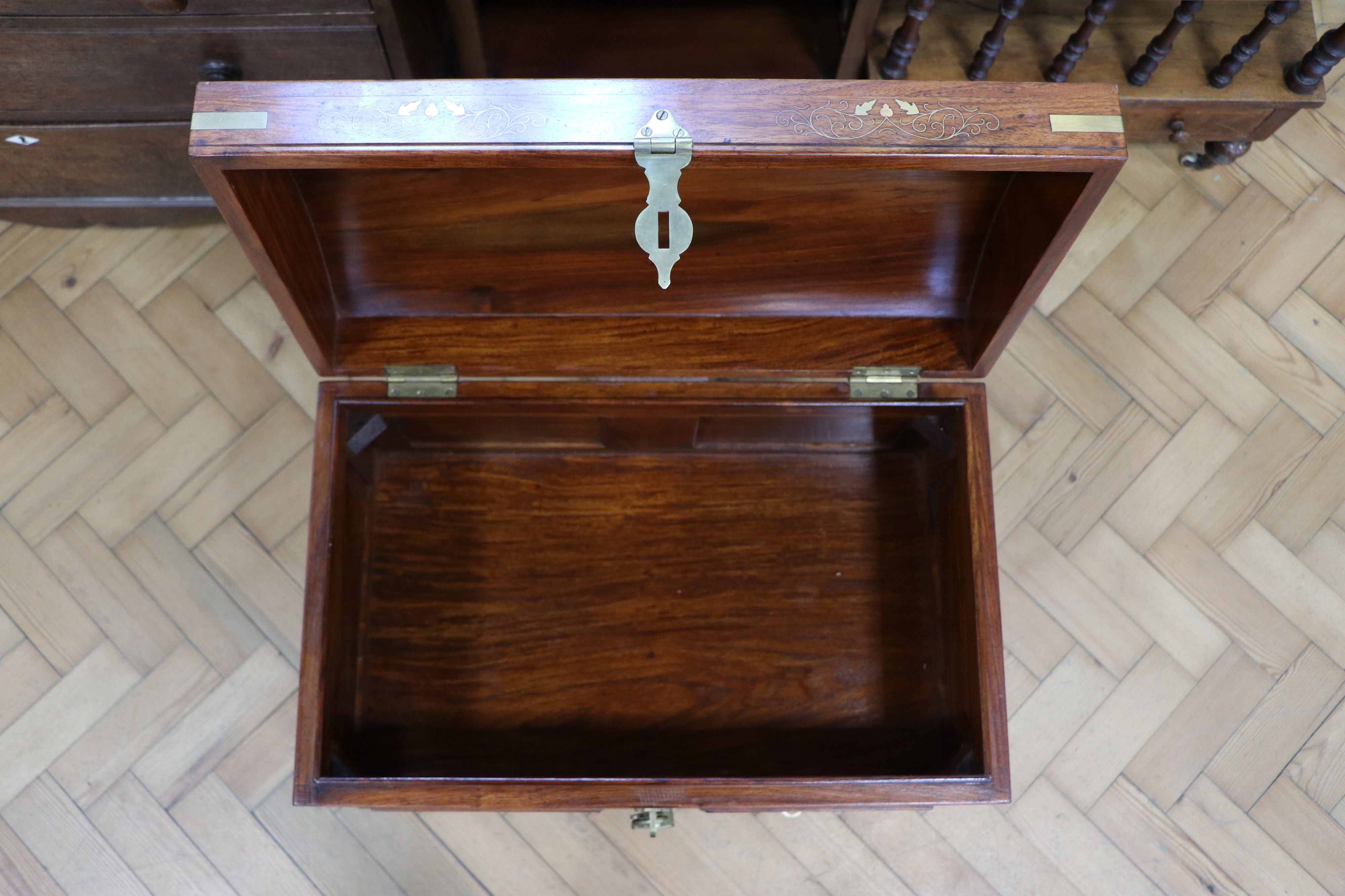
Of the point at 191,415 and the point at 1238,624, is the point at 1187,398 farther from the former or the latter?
the point at 191,415

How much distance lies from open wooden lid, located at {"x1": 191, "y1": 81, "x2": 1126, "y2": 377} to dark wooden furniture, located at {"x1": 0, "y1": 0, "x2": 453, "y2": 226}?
1.23 feet

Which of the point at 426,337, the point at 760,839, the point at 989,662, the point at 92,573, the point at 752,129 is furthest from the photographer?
the point at 92,573

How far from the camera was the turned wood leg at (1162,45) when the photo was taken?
1467 millimetres

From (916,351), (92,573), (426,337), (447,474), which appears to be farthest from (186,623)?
(916,351)

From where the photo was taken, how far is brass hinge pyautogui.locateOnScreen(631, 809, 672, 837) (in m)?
1.26

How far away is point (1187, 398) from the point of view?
5.81ft

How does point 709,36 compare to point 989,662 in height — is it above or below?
above

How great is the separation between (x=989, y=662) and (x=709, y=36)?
1.04 metres

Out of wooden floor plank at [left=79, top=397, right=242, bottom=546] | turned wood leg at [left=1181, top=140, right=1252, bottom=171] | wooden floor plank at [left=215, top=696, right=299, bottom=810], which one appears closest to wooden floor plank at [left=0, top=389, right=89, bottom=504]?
wooden floor plank at [left=79, top=397, right=242, bottom=546]

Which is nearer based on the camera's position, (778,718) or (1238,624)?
(778,718)

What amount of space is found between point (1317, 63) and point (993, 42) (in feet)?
1.70

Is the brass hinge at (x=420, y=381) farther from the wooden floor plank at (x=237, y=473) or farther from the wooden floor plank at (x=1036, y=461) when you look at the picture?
the wooden floor plank at (x=1036, y=461)

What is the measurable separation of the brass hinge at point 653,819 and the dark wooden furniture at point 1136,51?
1149mm

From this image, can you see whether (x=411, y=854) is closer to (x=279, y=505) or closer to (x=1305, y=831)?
(x=279, y=505)
